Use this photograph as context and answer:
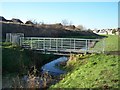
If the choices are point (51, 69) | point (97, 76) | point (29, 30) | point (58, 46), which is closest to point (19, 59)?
point (51, 69)

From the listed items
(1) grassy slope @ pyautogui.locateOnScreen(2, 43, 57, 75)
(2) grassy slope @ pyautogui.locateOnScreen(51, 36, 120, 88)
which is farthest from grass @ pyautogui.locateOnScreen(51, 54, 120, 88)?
(1) grassy slope @ pyautogui.locateOnScreen(2, 43, 57, 75)

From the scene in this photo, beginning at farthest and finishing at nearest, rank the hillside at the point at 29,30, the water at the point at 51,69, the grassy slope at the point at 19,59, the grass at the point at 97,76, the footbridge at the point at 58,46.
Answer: the hillside at the point at 29,30 < the footbridge at the point at 58,46 < the grassy slope at the point at 19,59 < the water at the point at 51,69 < the grass at the point at 97,76

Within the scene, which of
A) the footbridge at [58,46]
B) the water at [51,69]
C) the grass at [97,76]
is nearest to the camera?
the grass at [97,76]

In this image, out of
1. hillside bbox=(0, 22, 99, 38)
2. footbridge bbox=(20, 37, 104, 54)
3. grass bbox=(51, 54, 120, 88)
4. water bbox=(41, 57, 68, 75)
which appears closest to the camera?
grass bbox=(51, 54, 120, 88)

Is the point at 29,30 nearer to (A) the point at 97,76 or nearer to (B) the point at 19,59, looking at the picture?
(B) the point at 19,59

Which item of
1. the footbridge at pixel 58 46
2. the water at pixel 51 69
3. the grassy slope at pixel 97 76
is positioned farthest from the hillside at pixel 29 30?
the grassy slope at pixel 97 76

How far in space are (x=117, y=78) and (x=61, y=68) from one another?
26.5 feet

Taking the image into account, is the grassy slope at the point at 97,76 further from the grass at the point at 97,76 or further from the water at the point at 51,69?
the water at the point at 51,69

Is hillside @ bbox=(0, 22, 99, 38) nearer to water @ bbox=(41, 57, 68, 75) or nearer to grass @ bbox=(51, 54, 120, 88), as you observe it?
water @ bbox=(41, 57, 68, 75)

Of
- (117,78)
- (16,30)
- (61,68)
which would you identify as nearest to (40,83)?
(117,78)

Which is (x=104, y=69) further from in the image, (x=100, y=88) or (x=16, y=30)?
(x=16, y=30)

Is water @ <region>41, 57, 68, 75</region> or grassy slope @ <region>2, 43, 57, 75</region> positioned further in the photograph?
grassy slope @ <region>2, 43, 57, 75</region>

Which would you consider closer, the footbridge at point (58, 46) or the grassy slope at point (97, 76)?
the grassy slope at point (97, 76)

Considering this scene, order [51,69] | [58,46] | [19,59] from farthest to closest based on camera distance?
[58,46], [19,59], [51,69]
